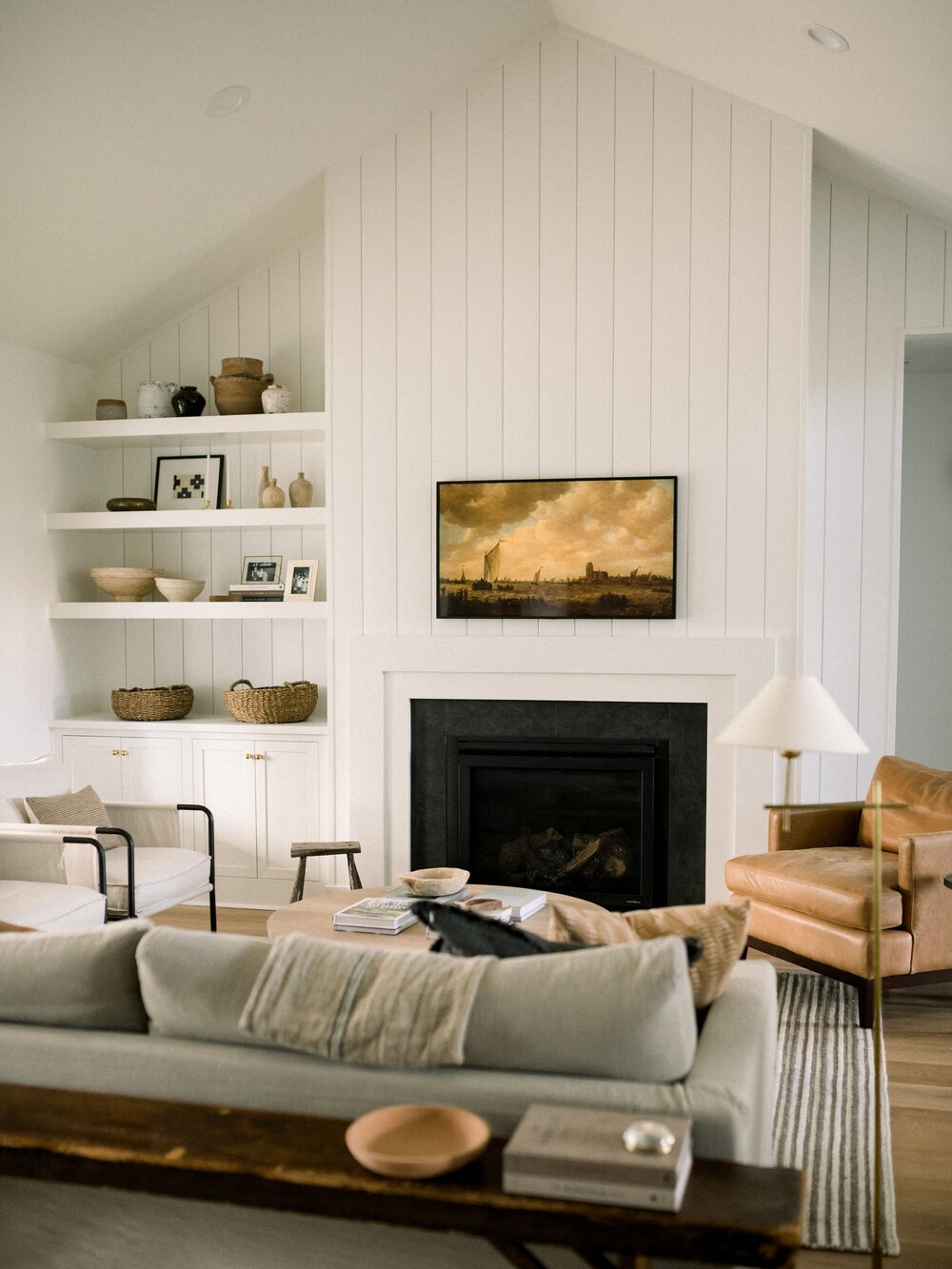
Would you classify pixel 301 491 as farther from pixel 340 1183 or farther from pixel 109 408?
pixel 340 1183

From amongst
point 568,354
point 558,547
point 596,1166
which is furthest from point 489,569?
point 596,1166

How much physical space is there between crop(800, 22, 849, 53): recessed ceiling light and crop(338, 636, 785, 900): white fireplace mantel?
7.12 feet

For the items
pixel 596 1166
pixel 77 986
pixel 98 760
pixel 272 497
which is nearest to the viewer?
pixel 596 1166

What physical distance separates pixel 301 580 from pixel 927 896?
3.07 metres

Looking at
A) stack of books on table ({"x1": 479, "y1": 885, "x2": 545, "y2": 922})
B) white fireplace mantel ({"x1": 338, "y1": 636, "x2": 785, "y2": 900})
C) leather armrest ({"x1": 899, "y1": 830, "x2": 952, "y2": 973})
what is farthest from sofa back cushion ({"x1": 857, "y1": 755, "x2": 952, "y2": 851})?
stack of books on table ({"x1": 479, "y1": 885, "x2": 545, "y2": 922})

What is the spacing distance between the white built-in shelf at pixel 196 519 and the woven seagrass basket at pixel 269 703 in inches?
30.0

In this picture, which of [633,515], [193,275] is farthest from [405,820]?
[193,275]

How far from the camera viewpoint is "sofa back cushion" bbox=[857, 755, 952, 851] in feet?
14.0

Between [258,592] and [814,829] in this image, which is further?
[258,592]

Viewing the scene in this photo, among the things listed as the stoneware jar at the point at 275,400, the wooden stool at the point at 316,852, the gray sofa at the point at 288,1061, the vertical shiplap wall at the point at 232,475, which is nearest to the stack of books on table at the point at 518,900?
the wooden stool at the point at 316,852

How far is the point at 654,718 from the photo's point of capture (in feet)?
16.0

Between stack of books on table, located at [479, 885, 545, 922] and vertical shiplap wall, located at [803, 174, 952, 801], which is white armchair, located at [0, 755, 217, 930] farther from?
vertical shiplap wall, located at [803, 174, 952, 801]

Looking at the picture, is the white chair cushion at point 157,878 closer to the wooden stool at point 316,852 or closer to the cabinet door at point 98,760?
the wooden stool at point 316,852

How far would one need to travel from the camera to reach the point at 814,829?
4.57m
